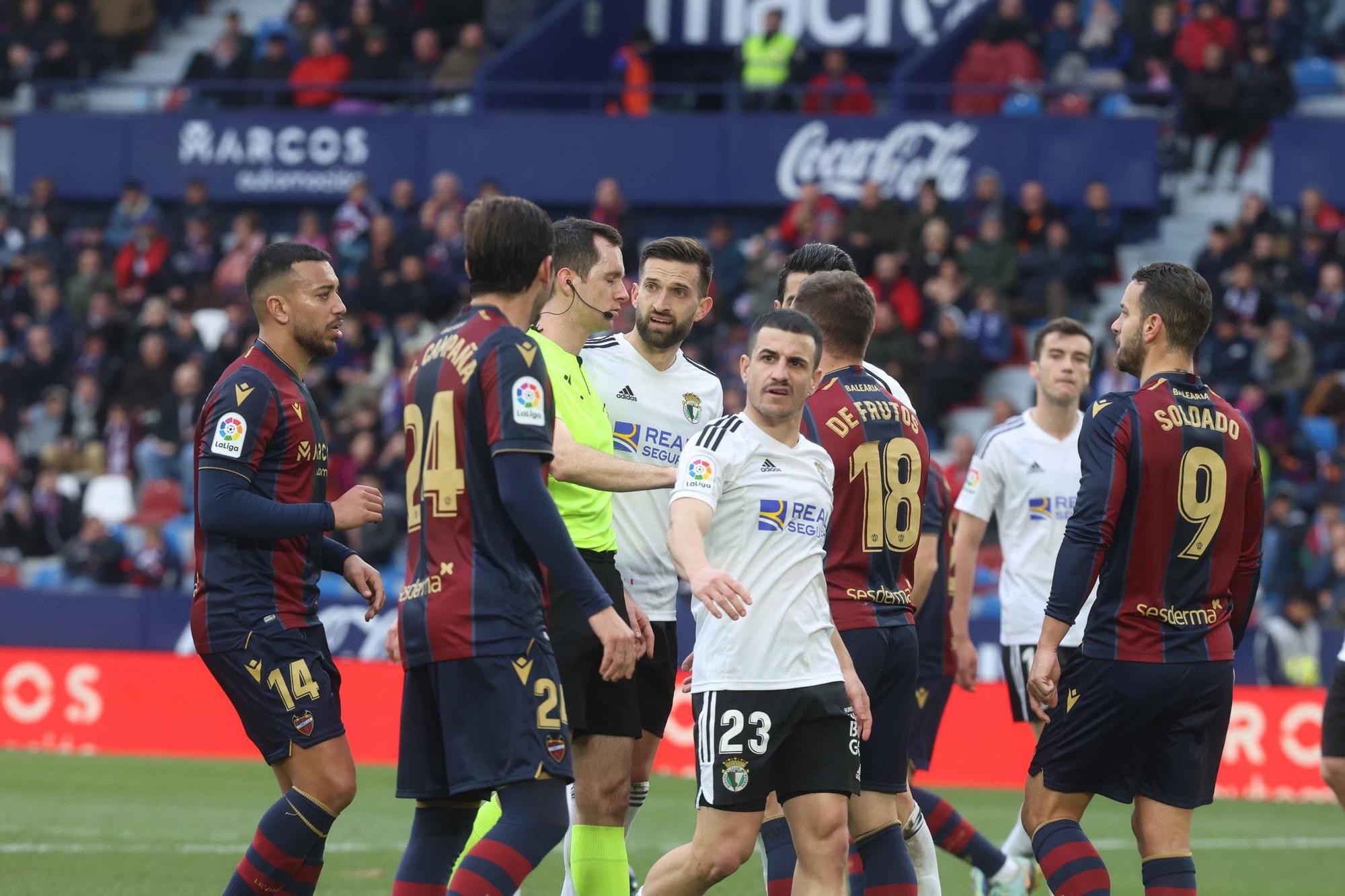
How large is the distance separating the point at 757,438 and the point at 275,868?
2.19m

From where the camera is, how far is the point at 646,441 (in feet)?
25.6

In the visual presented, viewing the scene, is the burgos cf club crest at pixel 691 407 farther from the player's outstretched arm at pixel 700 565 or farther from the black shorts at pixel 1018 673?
the black shorts at pixel 1018 673

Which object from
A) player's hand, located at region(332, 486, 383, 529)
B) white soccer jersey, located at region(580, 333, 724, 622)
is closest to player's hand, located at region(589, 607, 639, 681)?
player's hand, located at region(332, 486, 383, 529)

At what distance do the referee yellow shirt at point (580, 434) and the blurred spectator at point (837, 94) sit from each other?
16.9m

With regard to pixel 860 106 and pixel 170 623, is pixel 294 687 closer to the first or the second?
pixel 170 623

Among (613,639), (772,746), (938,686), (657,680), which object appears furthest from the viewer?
(938,686)

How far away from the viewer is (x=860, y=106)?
24.3 meters

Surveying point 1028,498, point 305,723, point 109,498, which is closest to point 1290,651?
point 1028,498

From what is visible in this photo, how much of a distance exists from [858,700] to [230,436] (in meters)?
2.30

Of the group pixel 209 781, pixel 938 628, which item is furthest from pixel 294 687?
pixel 209 781

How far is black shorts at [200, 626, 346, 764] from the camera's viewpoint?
22.6 feet

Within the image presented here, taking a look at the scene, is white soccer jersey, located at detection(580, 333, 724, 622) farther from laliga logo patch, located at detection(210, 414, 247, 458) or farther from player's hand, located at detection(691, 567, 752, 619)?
player's hand, located at detection(691, 567, 752, 619)

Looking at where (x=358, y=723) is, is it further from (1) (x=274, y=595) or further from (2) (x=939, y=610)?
(1) (x=274, y=595)

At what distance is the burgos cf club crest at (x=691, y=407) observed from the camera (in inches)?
309
